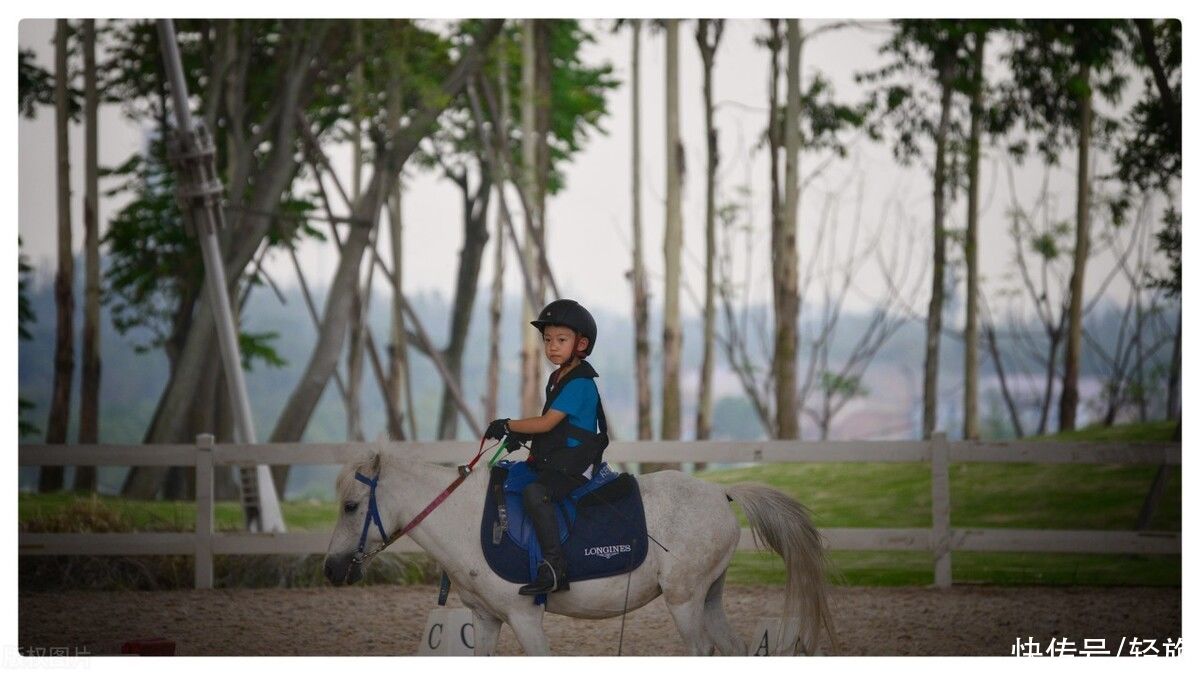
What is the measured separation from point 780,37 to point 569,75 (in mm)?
4656

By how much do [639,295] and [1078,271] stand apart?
5127 millimetres

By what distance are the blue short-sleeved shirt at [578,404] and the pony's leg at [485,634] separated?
74cm

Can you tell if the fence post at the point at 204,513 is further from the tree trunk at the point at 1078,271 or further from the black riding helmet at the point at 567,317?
the tree trunk at the point at 1078,271

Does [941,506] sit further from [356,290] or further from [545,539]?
[356,290]

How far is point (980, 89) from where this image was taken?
1387 centimetres

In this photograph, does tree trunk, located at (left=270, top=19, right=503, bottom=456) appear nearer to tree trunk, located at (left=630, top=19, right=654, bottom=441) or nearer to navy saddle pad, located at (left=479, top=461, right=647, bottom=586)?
tree trunk, located at (left=630, top=19, right=654, bottom=441)

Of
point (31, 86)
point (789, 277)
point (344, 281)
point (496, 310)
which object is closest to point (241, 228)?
point (344, 281)

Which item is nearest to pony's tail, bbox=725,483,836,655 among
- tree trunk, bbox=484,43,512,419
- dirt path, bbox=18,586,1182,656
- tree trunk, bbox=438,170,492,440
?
dirt path, bbox=18,586,1182,656

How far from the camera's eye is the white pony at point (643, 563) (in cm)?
422

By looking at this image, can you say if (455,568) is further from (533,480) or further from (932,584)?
(932,584)

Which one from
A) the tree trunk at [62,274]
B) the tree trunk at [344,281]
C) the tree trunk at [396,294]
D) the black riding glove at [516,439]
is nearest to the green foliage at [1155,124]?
the black riding glove at [516,439]

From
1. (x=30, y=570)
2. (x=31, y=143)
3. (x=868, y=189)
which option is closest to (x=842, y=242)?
(x=868, y=189)

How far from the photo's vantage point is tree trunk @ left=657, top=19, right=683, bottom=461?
1299cm

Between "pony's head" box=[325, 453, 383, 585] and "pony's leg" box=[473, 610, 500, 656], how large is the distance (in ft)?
1.58
